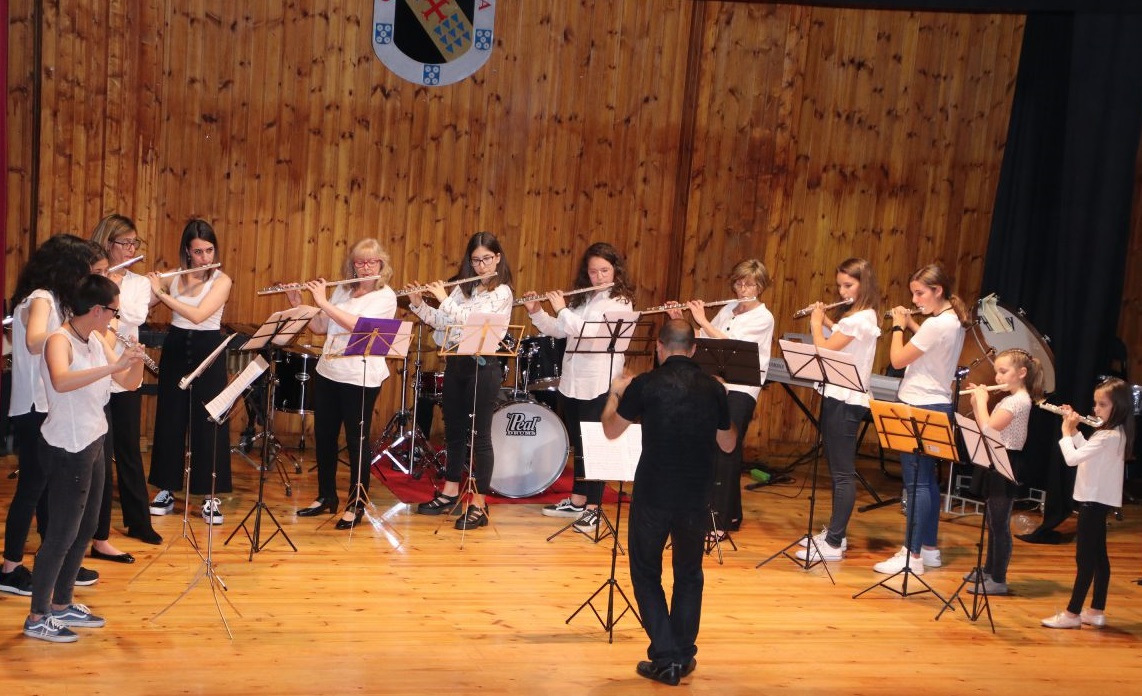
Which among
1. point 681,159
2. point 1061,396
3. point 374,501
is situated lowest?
point 374,501

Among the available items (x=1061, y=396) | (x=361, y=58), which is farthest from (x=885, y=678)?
(x=361, y=58)

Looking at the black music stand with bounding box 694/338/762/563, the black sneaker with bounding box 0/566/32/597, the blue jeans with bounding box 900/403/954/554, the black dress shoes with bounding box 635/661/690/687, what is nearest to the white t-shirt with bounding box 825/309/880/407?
the blue jeans with bounding box 900/403/954/554

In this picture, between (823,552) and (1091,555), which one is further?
(823,552)

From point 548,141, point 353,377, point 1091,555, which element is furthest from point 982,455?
point 548,141

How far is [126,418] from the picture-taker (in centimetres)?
543

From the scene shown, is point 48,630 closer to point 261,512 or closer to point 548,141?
point 261,512

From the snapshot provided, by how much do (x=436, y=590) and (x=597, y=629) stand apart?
2.60ft

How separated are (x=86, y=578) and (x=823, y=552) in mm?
3579

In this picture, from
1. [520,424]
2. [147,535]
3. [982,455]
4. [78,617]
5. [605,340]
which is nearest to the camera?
[78,617]

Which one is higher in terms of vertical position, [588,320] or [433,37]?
[433,37]

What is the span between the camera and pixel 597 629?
479 cm

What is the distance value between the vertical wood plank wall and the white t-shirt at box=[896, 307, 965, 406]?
280cm

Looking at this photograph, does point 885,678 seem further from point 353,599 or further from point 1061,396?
point 1061,396

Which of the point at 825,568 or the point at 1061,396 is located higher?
the point at 1061,396
